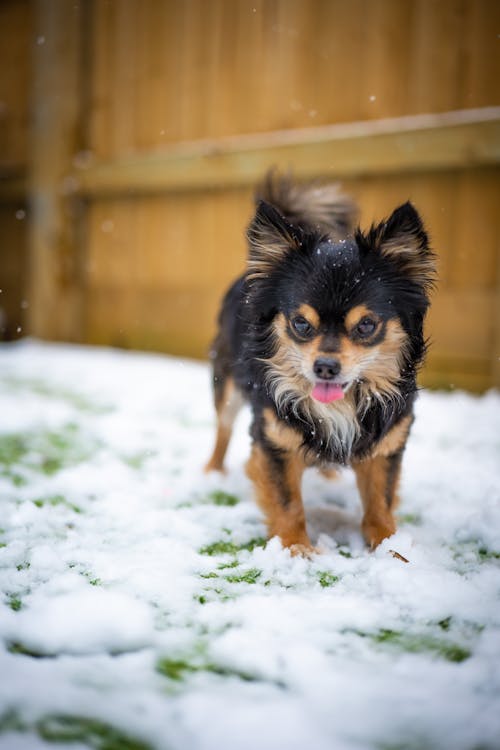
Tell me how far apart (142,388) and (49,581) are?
2.82 meters

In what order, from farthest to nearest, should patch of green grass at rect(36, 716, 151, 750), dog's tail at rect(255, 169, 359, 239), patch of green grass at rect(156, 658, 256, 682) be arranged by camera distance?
dog's tail at rect(255, 169, 359, 239) < patch of green grass at rect(156, 658, 256, 682) < patch of green grass at rect(36, 716, 151, 750)

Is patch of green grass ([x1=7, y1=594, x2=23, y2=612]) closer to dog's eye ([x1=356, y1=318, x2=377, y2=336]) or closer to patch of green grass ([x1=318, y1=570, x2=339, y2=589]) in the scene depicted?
patch of green grass ([x1=318, y1=570, x2=339, y2=589])

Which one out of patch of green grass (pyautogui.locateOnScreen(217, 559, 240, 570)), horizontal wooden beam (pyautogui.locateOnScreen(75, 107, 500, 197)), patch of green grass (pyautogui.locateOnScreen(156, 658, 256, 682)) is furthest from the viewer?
horizontal wooden beam (pyautogui.locateOnScreen(75, 107, 500, 197))

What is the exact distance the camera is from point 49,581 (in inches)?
64.1

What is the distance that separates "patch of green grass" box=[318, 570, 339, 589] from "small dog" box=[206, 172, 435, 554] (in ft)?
0.48

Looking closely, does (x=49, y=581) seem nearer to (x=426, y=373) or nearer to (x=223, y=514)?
(x=223, y=514)

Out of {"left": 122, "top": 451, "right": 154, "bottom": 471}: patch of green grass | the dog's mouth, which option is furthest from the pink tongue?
{"left": 122, "top": 451, "right": 154, "bottom": 471}: patch of green grass

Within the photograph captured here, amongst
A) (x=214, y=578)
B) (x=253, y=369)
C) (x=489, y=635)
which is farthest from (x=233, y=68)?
(x=489, y=635)

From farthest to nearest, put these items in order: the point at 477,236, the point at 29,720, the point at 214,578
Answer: the point at 477,236, the point at 214,578, the point at 29,720

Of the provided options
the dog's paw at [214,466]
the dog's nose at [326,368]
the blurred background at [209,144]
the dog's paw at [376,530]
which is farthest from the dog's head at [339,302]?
the blurred background at [209,144]

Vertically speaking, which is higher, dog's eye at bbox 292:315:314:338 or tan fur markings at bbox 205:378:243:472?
dog's eye at bbox 292:315:314:338

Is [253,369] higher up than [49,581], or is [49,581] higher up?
[253,369]

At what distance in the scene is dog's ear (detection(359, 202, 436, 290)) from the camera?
1.87 metres

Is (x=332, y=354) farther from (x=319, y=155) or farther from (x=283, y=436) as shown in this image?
(x=319, y=155)
